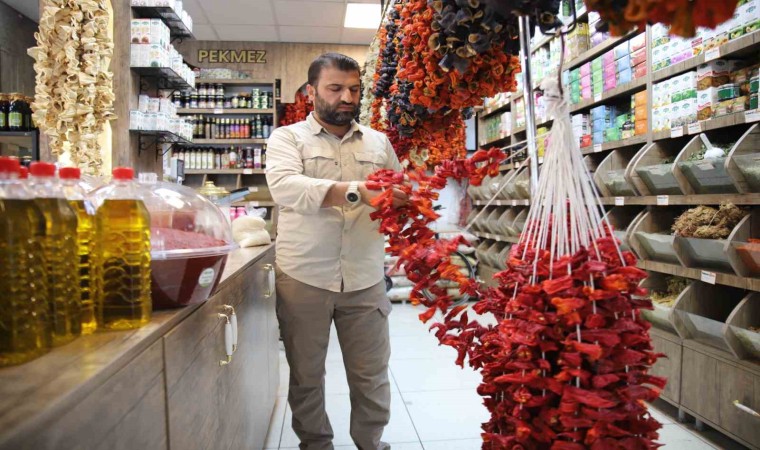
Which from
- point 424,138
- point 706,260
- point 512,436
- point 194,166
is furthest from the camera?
point 194,166

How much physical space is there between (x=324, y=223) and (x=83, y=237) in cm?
119

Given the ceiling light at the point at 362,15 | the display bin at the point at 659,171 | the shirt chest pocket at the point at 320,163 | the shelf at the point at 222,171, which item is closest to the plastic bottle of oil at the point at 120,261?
the shirt chest pocket at the point at 320,163

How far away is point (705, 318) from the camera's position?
104 inches

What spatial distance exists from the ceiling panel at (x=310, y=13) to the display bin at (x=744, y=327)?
17.0ft

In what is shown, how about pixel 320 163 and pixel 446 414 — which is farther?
pixel 446 414

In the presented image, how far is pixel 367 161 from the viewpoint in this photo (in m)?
2.24

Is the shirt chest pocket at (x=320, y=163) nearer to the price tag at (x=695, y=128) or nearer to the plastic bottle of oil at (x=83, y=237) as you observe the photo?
the plastic bottle of oil at (x=83, y=237)

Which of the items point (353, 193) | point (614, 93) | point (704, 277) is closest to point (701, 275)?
point (704, 277)

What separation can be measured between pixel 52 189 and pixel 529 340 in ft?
2.65

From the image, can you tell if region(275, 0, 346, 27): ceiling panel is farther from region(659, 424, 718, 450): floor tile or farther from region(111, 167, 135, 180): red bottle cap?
region(111, 167, 135, 180): red bottle cap

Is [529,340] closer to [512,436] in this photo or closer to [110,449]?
[512,436]

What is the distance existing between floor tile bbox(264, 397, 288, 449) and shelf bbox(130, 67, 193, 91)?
2.26 meters

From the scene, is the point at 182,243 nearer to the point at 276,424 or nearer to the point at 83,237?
the point at 83,237

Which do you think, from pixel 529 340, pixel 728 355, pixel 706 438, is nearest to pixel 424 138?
pixel 529 340
